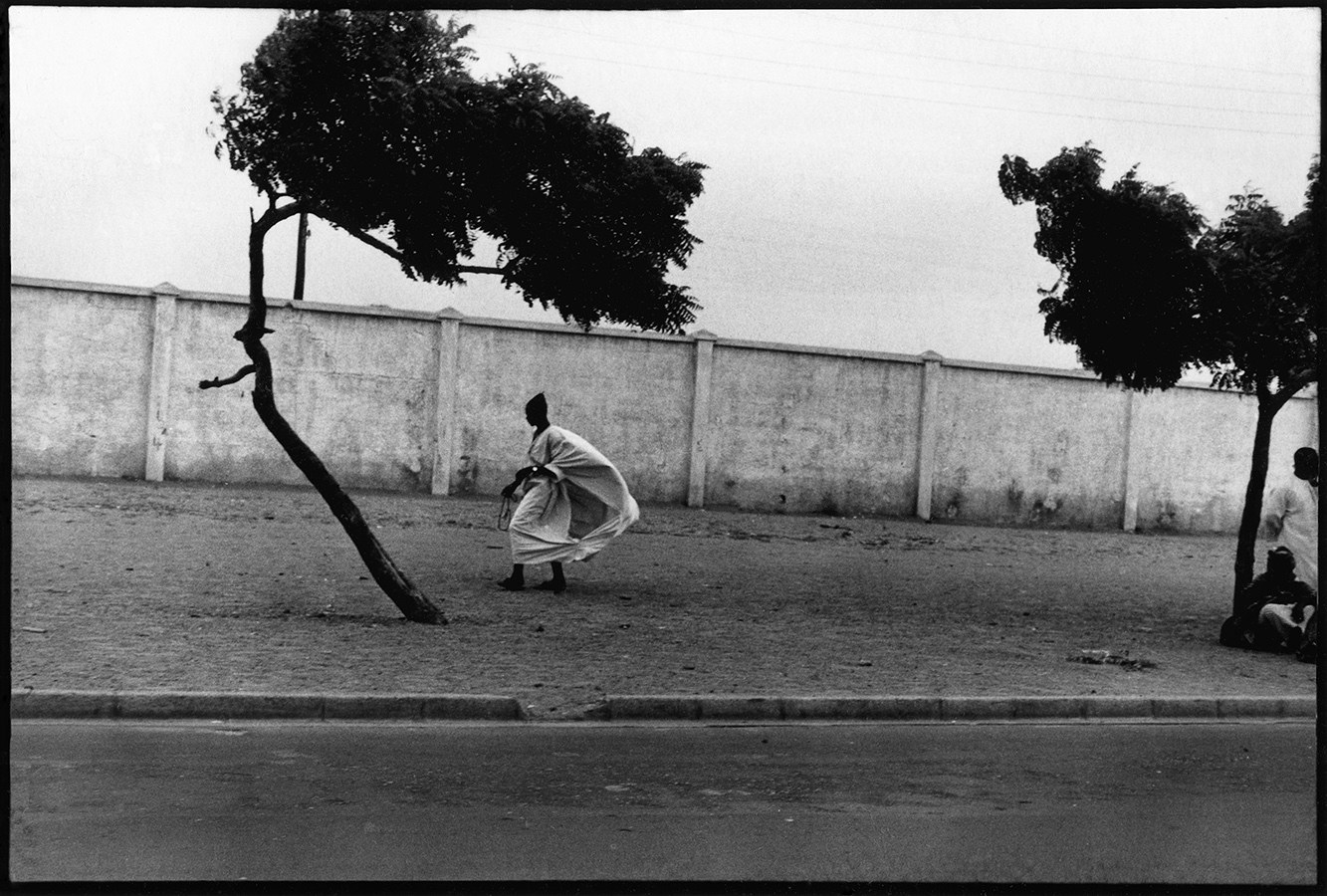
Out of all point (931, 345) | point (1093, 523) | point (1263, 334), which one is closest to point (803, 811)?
point (1263, 334)

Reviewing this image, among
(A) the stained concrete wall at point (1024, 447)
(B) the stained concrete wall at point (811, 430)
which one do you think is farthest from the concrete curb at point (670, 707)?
(A) the stained concrete wall at point (1024, 447)

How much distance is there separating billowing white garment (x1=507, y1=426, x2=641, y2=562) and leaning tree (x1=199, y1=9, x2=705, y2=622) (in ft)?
5.59

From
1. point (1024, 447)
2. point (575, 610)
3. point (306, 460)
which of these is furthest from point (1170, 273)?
point (1024, 447)

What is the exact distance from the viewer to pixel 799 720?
7500 mm

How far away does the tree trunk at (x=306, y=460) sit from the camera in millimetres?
9125

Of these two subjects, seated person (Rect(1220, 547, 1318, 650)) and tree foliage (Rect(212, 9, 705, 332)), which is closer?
tree foliage (Rect(212, 9, 705, 332))

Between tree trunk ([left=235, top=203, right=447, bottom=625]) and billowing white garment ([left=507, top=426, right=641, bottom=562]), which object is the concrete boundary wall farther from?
tree trunk ([left=235, top=203, right=447, bottom=625])

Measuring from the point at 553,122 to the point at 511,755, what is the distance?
469cm

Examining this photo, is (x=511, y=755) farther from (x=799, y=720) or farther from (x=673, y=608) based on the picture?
(x=673, y=608)

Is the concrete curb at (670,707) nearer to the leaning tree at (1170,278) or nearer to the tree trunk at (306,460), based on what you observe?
the tree trunk at (306,460)

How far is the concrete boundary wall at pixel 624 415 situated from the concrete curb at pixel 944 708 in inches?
431

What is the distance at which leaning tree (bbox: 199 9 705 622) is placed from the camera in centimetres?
893

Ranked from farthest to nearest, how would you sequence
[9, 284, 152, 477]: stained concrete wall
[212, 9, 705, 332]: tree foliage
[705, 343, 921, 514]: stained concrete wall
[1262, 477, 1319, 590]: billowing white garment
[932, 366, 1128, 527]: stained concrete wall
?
[932, 366, 1128, 527]: stained concrete wall
[705, 343, 921, 514]: stained concrete wall
[9, 284, 152, 477]: stained concrete wall
[1262, 477, 1319, 590]: billowing white garment
[212, 9, 705, 332]: tree foliage

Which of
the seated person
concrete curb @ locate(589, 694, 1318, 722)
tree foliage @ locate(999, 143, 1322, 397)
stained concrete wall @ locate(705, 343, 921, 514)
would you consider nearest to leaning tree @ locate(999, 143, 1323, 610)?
tree foliage @ locate(999, 143, 1322, 397)
